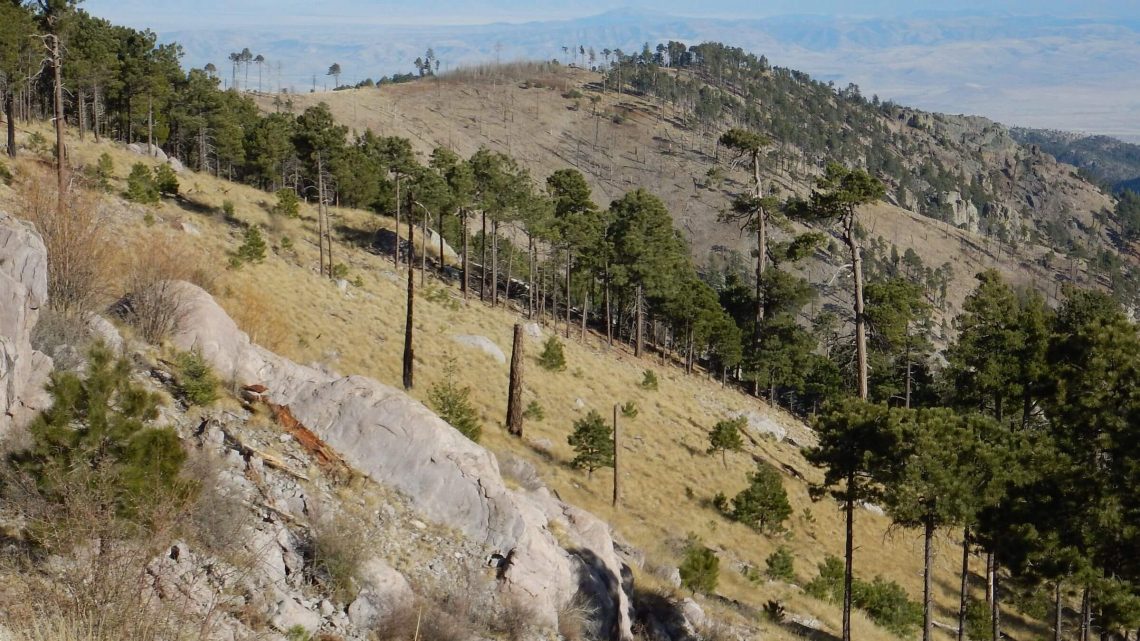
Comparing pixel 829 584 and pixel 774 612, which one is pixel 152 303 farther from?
pixel 829 584

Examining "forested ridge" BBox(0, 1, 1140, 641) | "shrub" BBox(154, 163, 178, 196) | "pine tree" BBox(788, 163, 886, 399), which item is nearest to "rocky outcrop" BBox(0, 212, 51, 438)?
"forested ridge" BBox(0, 1, 1140, 641)

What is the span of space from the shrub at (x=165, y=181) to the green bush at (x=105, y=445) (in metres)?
41.9

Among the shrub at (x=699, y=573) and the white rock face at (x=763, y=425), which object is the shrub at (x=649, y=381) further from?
the shrub at (x=699, y=573)

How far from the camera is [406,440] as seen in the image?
15.6m

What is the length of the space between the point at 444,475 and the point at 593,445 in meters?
15.2

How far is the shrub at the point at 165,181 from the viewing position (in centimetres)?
4853

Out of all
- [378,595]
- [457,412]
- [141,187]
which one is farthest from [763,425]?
[378,595]

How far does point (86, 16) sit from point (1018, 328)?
68.4 metres

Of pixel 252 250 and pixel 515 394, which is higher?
pixel 252 250

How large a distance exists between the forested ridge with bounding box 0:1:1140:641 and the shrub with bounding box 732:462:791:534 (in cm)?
10

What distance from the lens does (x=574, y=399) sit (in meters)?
39.5

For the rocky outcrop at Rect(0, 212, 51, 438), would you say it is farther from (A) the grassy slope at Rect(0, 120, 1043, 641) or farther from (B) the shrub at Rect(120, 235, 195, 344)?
(A) the grassy slope at Rect(0, 120, 1043, 641)

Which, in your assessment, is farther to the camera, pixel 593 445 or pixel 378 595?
pixel 593 445

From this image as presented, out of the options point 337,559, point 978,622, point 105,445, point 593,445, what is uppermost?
point 105,445
